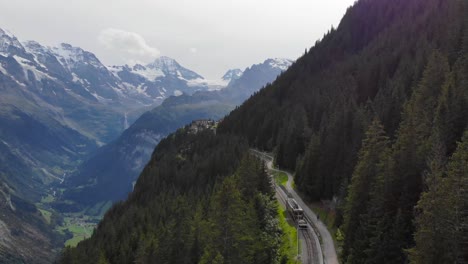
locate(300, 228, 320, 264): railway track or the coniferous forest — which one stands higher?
the coniferous forest

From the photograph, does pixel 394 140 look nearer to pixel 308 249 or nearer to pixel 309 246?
pixel 309 246

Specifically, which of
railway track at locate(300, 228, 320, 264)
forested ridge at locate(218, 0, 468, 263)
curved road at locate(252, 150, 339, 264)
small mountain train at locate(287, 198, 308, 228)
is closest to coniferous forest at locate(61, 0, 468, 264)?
forested ridge at locate(218, 0, 468, 263)

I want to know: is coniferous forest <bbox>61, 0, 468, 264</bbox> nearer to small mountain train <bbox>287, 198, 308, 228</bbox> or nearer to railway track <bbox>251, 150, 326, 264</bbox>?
railway track <bbox>251, 150, 326, 264</bbox>

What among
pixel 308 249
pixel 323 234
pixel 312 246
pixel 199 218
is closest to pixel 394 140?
pixel 323 234

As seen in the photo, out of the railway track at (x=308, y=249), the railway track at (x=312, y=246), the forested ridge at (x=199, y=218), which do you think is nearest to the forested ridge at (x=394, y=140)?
the railway track at (x=312, y=246)

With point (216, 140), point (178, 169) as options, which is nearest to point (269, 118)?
point (216, 140)
